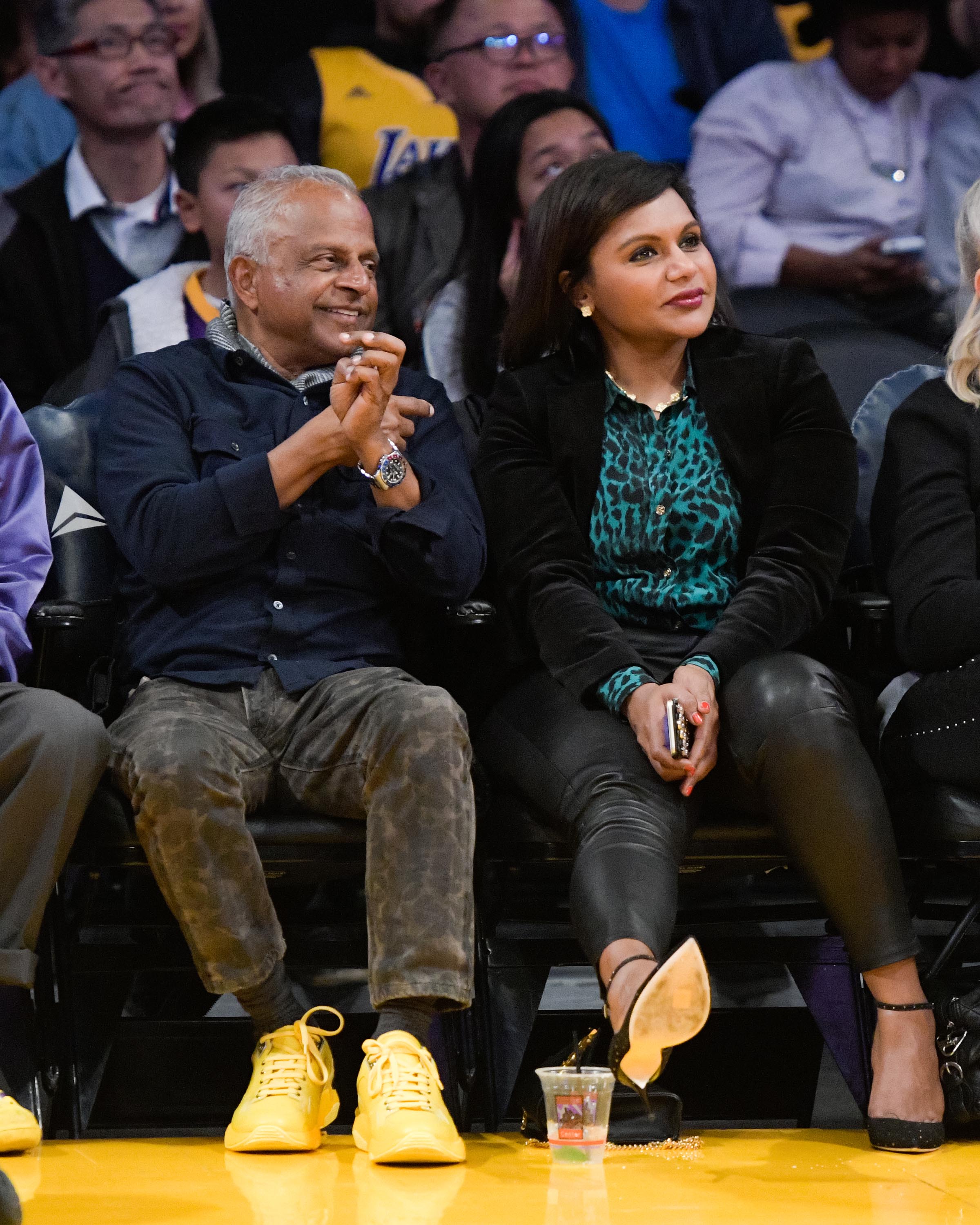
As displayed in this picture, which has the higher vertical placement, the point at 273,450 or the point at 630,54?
the point at 630,54

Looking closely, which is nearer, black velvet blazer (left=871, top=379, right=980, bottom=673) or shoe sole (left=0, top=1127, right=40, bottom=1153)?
shoe sole (left=0, top=1127, right=40, bottom=1153)

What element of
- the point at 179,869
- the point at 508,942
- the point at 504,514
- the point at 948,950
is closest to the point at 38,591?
the point at 179,869

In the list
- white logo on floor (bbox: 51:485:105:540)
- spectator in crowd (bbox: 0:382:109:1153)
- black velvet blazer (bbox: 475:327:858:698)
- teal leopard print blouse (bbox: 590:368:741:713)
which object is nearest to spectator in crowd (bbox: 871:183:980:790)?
black velvet blazer (bbox: 475:327:858:698)

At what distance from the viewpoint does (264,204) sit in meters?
2.66

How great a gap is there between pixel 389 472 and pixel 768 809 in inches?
30.1

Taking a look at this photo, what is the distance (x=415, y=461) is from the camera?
2.51 meters

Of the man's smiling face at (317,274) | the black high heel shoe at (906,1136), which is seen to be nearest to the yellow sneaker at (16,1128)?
the black high heel shoe at (906,1136)

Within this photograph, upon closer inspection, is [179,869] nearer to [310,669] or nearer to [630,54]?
[310,669]

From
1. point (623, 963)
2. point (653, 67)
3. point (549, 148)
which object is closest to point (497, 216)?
point (549, 148)

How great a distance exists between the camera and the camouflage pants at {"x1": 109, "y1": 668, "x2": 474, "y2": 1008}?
2029 millimetres

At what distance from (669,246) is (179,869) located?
128 centimetres

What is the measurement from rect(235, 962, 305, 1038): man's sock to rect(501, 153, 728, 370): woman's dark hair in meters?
1.17

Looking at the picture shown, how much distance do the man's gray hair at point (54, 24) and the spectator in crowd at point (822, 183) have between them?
1.35m

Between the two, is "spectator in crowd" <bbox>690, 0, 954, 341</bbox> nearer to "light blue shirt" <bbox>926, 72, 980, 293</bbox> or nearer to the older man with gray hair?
"light blue shirt" <bbox>926, 72, 980, 293</bbox>
